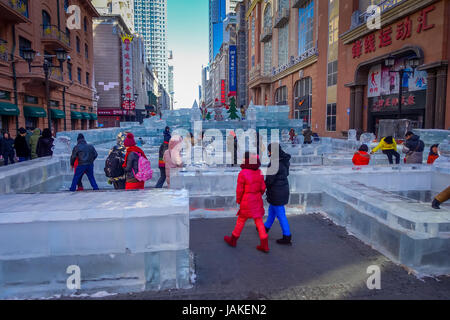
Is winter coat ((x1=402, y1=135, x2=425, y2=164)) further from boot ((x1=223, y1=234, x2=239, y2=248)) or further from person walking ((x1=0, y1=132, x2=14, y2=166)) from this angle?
person walking ((x1=0, y1=132, x2=14, y2=166))

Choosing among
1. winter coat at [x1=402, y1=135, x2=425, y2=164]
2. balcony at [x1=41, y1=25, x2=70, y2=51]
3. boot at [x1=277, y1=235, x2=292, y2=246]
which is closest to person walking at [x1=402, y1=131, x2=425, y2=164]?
winter coat at [x1=402, y1=135, x2=425, y2=164]

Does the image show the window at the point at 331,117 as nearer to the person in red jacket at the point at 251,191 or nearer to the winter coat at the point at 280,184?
the winter coat at the point at 280,184

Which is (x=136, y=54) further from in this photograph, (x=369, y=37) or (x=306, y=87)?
(x=369, y=37)

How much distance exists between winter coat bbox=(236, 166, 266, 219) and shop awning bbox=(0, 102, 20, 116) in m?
17.9

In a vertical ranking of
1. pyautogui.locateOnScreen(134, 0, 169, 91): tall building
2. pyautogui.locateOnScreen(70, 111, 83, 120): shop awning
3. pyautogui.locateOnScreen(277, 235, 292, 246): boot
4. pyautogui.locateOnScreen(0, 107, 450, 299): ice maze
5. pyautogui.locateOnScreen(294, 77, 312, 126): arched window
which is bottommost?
pyautogui.locateOnScreen(277, 235, 292, 246): boot

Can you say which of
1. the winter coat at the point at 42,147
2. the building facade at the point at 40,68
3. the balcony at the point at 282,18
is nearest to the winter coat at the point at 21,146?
the winter coat at the point at 42,147

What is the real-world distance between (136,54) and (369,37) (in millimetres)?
45413

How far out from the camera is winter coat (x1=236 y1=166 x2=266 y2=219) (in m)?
4.47

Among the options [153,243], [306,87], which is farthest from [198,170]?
[306,87]

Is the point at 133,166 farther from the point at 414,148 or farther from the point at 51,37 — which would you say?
the point at 51,37

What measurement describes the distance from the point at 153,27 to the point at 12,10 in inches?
6351

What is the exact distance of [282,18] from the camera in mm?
36406

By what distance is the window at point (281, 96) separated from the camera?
39938 mm

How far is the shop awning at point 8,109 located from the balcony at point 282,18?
29505 millimetres
